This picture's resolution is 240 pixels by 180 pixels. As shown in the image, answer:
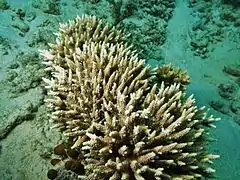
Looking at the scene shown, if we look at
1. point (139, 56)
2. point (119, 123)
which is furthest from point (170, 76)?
point (119, 123)

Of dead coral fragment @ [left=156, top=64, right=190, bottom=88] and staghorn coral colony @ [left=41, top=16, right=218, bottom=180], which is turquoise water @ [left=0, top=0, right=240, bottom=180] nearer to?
staghorn coral colony @ [left=41, top=16, right=218, bottom=180]

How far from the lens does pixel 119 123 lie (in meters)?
3.16

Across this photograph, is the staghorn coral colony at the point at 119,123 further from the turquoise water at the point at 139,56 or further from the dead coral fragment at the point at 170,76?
the dead coral fragment at the point at 170,76

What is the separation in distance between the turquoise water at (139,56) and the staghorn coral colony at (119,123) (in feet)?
0.93

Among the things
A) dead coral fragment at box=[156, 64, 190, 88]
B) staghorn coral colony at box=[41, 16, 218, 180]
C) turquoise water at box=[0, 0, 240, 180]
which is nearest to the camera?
staghorn coral colony at box=[41, 16, 218, 180]

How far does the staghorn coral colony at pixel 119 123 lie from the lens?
2977 millimetres

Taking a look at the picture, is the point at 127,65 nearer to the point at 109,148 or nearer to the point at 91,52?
the point at 91,52

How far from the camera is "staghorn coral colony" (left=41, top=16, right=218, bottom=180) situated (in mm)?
2977

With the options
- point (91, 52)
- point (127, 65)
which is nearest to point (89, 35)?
→ point (91, 52)

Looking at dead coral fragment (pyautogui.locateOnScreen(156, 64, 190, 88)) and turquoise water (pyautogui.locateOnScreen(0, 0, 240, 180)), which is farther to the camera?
dead coral fragment (pyautogui.locateOnScreen(156, 64, 190, 88))

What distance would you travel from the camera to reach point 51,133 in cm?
364

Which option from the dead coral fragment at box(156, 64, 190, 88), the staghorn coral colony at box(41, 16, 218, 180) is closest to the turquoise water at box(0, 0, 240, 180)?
the staghorn coral colony at box(41, 16, 218, 180)

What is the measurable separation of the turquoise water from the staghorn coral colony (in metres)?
0.28

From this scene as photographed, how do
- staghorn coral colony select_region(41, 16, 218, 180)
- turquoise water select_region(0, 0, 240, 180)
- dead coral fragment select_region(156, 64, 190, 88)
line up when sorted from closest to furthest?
1. staghorn coral colony select_region(41, 16, 218, 180)
2. turquoise water select_region(0, 0, 240, 180)
3. dead coral fragment select_region(156, 64, 190, 88)
